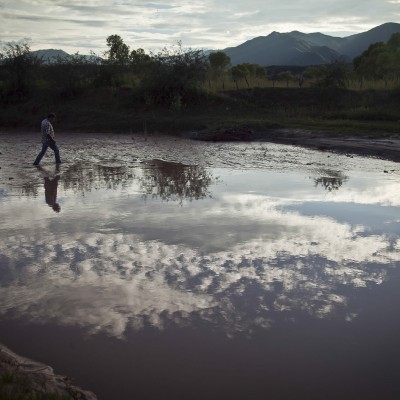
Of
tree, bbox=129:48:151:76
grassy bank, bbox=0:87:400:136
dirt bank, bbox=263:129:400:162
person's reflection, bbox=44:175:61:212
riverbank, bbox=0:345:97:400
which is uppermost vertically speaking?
tree, bbox=129:48:151:76

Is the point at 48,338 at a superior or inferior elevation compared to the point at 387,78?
inferior

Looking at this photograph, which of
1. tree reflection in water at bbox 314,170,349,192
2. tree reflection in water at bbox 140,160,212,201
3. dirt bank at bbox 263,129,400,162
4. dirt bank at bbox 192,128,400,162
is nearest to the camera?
tree reflection in water at bbox 140,160,212,201

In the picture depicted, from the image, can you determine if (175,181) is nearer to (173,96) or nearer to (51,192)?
(51,192)

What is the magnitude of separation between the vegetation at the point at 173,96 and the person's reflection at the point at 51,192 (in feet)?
45.2

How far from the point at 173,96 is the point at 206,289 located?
1057 inches

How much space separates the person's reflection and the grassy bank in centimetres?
1377

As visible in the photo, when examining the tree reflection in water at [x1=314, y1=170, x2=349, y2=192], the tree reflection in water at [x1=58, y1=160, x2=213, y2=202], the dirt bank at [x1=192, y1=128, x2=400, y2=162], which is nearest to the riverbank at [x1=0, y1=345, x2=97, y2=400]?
the tree reflection in water at [x1=58, y1=160, x2=213, y2=202]

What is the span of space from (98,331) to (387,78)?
3344cm

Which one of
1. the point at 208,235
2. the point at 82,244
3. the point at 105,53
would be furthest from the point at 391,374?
the point at 105,53

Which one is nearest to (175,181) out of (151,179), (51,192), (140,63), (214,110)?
(151,179)

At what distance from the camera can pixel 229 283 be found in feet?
19.5

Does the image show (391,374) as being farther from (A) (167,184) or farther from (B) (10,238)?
(A) (167,184)

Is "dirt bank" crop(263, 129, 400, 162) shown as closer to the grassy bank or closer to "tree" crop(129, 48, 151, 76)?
the grassy bank

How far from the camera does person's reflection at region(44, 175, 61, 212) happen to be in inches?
406
